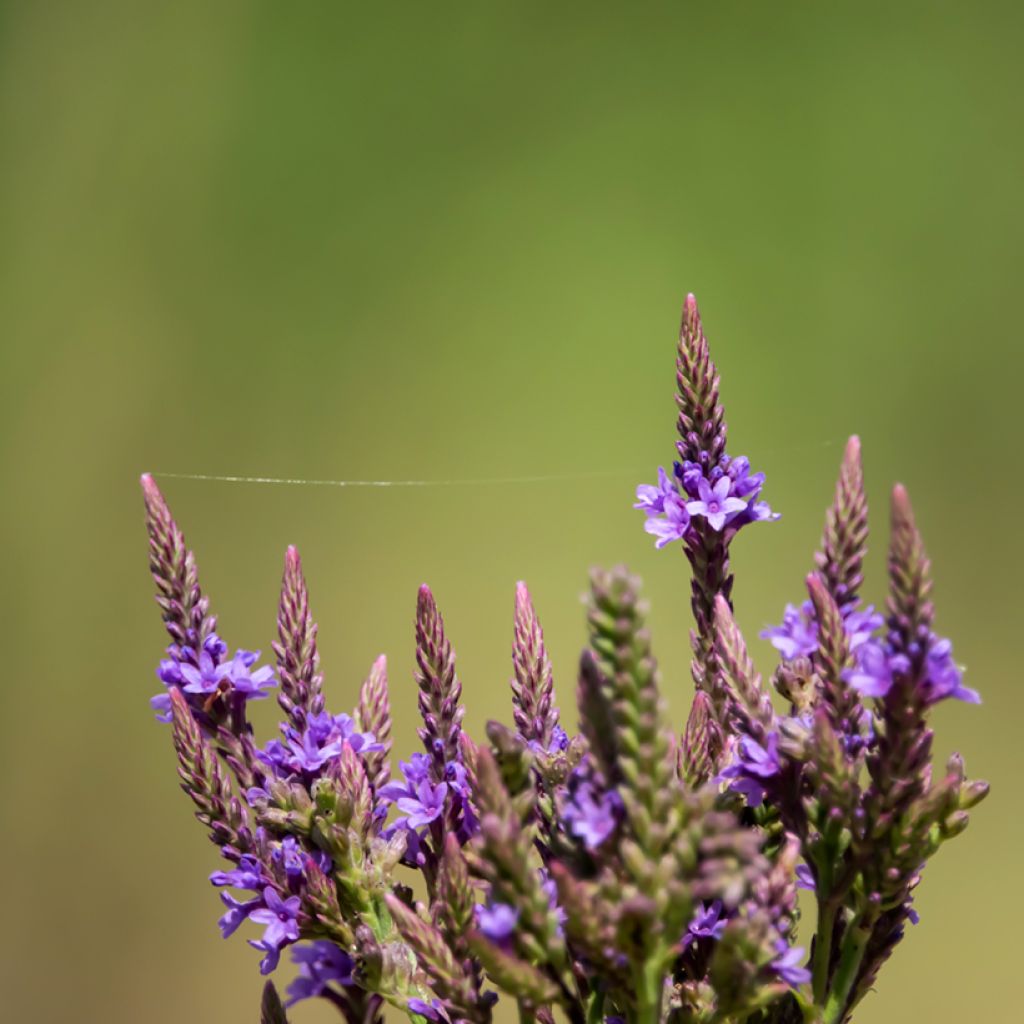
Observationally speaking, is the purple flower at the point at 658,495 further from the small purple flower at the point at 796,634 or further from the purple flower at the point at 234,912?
the purple flower at the point at 234,912

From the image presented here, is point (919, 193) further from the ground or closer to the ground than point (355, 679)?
further from the ground

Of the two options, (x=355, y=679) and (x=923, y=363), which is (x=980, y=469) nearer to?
(x=923, y=363)

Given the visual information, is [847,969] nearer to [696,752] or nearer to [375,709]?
[696,752]

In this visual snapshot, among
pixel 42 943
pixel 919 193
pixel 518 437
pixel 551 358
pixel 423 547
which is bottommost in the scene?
pixel 42 943

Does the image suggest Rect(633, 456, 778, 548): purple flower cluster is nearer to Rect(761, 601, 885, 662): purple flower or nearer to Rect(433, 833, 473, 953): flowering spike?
Rect(761, 601, 885, 662): purple flower

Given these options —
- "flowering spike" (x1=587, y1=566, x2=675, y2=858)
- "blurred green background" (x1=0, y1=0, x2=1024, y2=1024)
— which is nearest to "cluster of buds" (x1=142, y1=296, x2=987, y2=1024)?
"flowering spike" (x1=587, y1=566, x2=675, y2=858)

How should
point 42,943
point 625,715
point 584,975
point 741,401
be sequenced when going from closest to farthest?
point 625,715, point 584,975, point 42,943, point 741,401

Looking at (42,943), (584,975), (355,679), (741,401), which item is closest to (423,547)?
(355,679)

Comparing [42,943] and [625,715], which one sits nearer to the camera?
[625,715]
